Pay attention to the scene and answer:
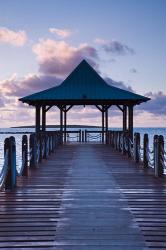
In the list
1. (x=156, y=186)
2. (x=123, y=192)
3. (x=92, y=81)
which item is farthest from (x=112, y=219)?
(x=92, y=81)

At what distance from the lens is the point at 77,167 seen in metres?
14.7

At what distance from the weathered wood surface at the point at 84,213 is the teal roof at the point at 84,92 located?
14.3 m

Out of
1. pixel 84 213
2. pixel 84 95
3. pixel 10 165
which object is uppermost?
pixel 84 95

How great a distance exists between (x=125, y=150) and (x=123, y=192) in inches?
464

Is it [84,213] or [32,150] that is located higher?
[32,150]

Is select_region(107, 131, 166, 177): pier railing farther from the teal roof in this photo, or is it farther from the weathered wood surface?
the teal roof

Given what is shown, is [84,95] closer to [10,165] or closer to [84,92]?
[84,92]

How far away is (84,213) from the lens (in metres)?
6.93

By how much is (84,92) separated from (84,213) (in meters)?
20.4

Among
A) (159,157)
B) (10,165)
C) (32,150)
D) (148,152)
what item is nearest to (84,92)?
(148,152)

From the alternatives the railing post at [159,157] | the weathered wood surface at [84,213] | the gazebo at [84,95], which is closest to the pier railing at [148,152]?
the railing post at [159,157]

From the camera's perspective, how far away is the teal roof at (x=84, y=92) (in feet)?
85.6

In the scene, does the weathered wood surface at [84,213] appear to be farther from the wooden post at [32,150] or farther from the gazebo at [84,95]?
the gazebo at [84,95]

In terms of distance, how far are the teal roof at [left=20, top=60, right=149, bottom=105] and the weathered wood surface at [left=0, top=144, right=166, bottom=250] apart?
14.3 m
